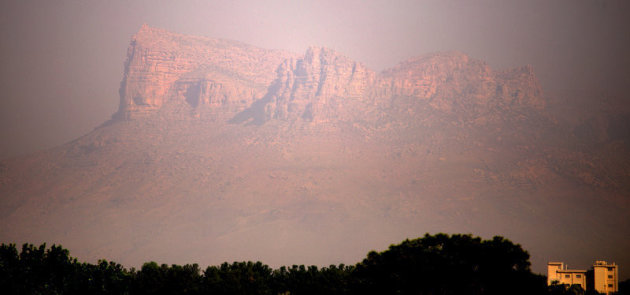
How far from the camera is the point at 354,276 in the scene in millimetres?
71500

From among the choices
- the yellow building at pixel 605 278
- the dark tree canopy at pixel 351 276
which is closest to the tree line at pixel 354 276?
the dark tree canopy at pixel 351 276

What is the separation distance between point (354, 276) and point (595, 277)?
219 ft

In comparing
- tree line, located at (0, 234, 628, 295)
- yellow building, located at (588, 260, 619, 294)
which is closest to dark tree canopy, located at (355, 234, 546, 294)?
tree line, located at (0, 234, 628, 295)

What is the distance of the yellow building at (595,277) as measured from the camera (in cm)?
11719

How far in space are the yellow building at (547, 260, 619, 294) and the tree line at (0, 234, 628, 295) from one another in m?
23.4

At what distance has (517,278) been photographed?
62312 mm

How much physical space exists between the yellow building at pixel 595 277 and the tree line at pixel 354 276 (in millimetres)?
23404

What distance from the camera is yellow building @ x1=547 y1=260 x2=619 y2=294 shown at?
117188 mm

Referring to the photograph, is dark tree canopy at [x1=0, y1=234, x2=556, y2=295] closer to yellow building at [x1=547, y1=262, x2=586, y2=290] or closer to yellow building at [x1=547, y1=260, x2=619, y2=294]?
yellow building at [x1=547, y1=260, x2=619, y2=294]

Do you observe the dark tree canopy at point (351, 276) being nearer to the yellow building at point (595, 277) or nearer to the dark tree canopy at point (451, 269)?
the dark tree canopy at point (451, 269)

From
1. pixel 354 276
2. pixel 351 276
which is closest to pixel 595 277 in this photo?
pixel 351 276

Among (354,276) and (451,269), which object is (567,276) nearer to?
(354,276)

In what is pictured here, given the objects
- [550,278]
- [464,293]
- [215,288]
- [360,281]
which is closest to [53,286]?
[215,288]

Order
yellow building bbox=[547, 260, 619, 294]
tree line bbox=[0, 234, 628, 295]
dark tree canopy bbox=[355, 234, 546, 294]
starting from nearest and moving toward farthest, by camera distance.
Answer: dark tree canopy bbox=[355, 234, 546, 294] → tree line bbox=[0, 234, 628, 295] → yellow building bbox=[547, 260, 619, 294]
